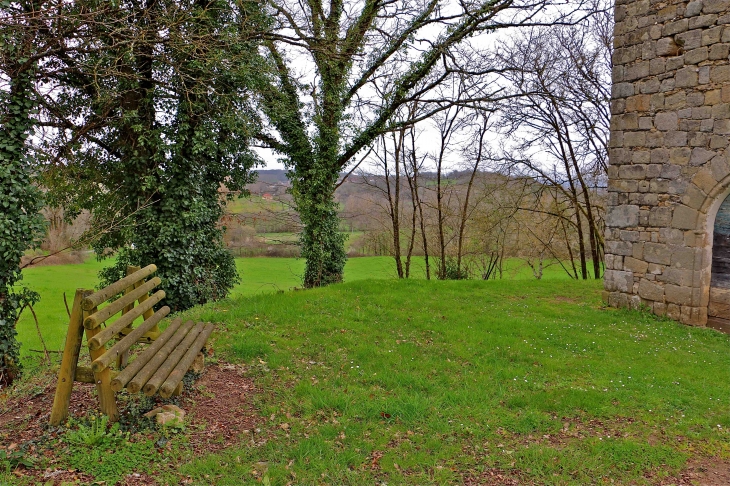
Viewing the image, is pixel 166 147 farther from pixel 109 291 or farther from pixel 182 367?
pixel 182 367

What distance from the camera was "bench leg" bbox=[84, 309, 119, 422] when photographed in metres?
3.68

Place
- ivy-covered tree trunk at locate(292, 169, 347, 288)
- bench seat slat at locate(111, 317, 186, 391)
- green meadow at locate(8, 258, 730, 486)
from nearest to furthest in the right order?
bench seat slat at locate(111, 317, 186, 391), green meadow at locate(8, 258, 730, 486), ivy-covered tree trunk at locate(292, 169, 347, 288)

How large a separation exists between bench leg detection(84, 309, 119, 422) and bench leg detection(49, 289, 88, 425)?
0.33 feet

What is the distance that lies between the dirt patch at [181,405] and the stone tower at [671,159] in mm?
7026

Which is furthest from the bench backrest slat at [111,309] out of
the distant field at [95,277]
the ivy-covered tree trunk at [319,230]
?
the ivy-covered tree trunk at [319,230]

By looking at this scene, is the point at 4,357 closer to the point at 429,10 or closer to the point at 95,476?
the point at 95,476

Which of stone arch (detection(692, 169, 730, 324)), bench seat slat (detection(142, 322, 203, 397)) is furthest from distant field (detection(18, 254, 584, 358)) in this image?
stone arch (detection(692, 169, 730, 324))

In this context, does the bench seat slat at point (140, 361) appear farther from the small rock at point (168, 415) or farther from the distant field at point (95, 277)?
the distant field at point (95, 277)

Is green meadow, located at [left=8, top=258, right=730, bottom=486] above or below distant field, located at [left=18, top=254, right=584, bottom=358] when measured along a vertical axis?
above

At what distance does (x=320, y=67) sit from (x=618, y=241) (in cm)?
801

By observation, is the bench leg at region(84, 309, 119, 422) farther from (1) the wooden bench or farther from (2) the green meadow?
(2) the green meadow

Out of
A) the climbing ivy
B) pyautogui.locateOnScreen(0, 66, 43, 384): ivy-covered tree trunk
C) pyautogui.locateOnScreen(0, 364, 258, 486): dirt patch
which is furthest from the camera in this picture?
the climbing ivy

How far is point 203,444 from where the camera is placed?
3.81 m

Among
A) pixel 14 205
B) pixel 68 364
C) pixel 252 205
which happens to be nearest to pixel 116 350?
pixel 68 364
